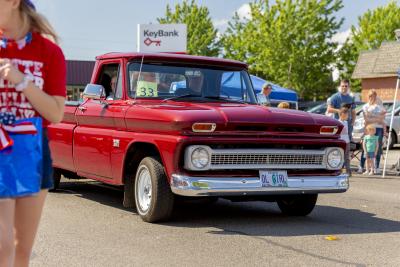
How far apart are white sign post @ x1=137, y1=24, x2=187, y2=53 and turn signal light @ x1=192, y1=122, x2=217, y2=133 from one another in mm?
13092

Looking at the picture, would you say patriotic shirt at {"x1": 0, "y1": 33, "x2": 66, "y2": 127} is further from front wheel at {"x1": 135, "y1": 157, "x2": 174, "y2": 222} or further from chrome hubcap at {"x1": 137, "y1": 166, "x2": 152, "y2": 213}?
chrome hubcap at {"x1": 137, "y1": 166, "x2": 152, "y2": 213}

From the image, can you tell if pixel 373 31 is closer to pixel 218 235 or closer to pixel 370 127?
pixel 370 127

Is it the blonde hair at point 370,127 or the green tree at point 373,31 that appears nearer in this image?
the blonde hair at point 370,127

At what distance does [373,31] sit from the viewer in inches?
2234

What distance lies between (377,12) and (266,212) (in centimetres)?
5286

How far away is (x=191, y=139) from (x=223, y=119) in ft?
1.26

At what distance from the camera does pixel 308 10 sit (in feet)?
158

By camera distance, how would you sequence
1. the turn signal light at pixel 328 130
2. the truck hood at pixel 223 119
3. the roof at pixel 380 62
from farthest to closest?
the roof at pixel 380 62 < the turn signal light at pixel 328 130 < the truck hood at pixel 223 119

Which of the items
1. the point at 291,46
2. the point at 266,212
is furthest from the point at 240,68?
the point at 291,46

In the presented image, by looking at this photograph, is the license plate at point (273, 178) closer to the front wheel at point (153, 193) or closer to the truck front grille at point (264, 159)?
the truck front grille at point (264, 159)

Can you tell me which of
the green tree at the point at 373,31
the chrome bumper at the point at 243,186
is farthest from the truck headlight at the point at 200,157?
the green tree at the point at 373,31

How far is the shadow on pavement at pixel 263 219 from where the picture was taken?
22.2 ft

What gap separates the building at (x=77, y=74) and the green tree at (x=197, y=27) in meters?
8.82

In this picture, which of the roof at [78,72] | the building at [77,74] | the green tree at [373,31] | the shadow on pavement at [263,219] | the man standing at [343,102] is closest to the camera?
the shadow on pavement at [263,219]
